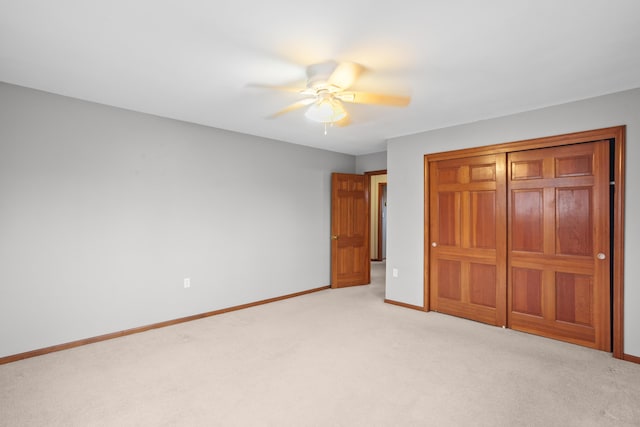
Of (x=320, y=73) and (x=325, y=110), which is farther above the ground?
(x=320, y=73)

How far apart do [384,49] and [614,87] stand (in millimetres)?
2248

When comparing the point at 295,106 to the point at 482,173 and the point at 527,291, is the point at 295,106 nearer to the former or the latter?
the point at 482,173

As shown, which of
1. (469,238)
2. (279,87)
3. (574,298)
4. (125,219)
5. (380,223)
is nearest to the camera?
(279,87)

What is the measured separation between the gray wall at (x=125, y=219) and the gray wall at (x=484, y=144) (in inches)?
64.2

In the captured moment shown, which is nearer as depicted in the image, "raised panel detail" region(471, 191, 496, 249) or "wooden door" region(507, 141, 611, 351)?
"wooden door" region(507, 141, 611, 351)

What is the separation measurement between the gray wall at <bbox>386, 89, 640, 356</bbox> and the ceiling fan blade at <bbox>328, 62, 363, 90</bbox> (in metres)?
2.04

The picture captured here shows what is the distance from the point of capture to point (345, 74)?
2.44 metres

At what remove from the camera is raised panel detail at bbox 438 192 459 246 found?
4.05 m

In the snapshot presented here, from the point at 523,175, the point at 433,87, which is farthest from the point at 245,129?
the point at 523,175

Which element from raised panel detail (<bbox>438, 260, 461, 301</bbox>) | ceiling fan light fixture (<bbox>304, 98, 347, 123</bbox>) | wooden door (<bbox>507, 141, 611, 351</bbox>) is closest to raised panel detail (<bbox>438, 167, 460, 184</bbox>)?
wooden door (<bbox>507, 141, 611, 351</bbox>)

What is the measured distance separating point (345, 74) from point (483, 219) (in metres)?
2.50

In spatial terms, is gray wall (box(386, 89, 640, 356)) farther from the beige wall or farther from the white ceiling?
the beige wall

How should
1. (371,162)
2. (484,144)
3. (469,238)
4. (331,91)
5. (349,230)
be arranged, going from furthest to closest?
(371,162) → (349,230) → (469,238) → (484,144) → (331,91)

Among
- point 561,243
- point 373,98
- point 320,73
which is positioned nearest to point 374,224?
point 561,243
